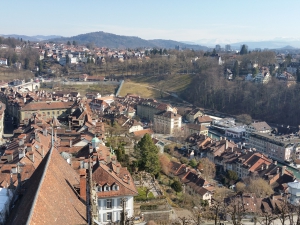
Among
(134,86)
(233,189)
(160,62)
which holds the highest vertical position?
(160,62)

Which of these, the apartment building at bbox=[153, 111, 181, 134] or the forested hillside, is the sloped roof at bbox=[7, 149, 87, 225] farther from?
the forested hillside

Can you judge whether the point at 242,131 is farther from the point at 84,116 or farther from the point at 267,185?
the point at 84,116

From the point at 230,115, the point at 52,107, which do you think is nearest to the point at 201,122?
the point at 230,115

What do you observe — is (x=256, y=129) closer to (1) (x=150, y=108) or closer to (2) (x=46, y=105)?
(1) (x=150, y=108)

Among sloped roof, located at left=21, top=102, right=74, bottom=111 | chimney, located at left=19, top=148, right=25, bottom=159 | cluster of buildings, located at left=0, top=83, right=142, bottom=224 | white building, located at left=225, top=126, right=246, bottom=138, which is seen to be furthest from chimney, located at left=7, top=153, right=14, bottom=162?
white building, located at left=225, top=126, right=246, bottom=138

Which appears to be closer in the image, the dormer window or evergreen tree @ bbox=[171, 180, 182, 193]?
the dormer window

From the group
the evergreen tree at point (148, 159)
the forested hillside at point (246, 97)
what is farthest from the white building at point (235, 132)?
the evergreen tree at point (148, 159)
